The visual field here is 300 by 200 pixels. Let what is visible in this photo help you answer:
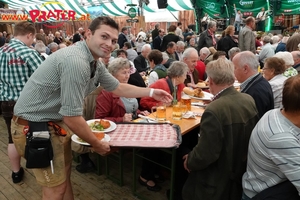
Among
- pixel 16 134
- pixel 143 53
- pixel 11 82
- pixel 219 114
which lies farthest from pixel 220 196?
pixel 143 53

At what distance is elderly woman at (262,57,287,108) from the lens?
2795 mm

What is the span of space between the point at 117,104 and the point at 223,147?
130 cm

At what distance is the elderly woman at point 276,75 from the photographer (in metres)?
2.79

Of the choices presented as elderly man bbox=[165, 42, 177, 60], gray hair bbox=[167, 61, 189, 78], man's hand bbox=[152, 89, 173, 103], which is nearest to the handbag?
man's hand bbox=[152, 89, 173, 103]

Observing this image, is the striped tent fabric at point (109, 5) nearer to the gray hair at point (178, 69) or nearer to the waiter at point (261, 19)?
the waiter at point (261, 19)

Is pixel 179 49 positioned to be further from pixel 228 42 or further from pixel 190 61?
pixel 190 61

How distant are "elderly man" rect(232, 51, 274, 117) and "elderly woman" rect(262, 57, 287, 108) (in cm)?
44

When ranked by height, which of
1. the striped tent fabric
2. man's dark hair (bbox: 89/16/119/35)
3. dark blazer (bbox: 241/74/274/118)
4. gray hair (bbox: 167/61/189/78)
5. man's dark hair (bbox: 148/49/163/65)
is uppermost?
the striped tent fabric

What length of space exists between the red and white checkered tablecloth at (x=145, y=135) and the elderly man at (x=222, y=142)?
21 centimetres

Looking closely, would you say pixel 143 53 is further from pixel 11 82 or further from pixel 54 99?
pixel 54 99

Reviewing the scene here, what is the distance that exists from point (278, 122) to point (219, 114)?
16.4 inches

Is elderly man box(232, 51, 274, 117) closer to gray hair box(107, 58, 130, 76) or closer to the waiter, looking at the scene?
gray hair box(107, 58, 130, 76)

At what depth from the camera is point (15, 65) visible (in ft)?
8.09

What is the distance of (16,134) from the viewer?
1699 mm
